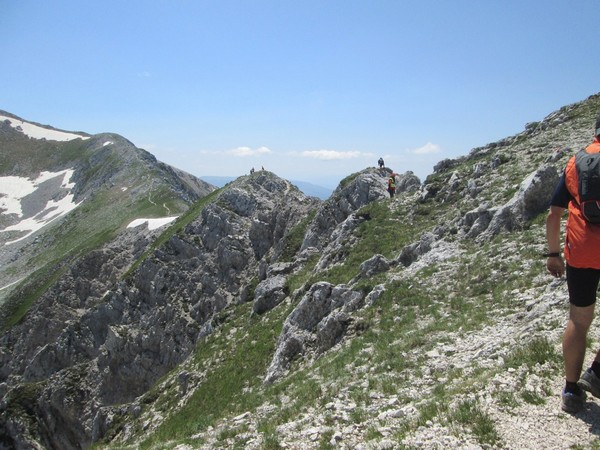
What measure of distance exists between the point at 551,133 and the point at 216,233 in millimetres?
44003


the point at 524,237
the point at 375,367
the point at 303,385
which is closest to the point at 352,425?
the point at 375,367

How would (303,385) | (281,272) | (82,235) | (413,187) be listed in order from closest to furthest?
(303,385)
(281,272)
(413,187)
(82,235)

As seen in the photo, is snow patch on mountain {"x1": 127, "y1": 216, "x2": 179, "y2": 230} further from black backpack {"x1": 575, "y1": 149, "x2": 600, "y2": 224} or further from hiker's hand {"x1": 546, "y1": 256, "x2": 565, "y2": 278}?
black backpack {"x1": 575, "y1": 149, "x2": 600, "y2": 224}

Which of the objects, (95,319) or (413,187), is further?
(95,319)

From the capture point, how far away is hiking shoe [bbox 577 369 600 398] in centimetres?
716

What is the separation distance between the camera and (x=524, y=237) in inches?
818

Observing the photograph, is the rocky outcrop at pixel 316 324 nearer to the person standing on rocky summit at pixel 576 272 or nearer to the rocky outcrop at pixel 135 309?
the rocky outcrop at pixel 135 309

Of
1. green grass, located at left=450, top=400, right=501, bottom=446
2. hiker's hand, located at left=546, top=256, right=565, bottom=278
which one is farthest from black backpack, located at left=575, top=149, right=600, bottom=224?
green grass, located at left=450, top=400, right=501, bottom=446

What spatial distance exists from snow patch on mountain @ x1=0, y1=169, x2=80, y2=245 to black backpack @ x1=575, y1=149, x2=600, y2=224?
14835cm

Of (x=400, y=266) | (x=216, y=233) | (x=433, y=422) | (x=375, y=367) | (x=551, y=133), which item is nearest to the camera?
(x=433, y=422)

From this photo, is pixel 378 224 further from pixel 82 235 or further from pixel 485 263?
pixel 82 235

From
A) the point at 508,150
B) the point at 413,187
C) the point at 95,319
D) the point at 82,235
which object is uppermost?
the point at 508,150

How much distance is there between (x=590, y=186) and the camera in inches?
261

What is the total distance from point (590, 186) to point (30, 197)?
184216 mm
